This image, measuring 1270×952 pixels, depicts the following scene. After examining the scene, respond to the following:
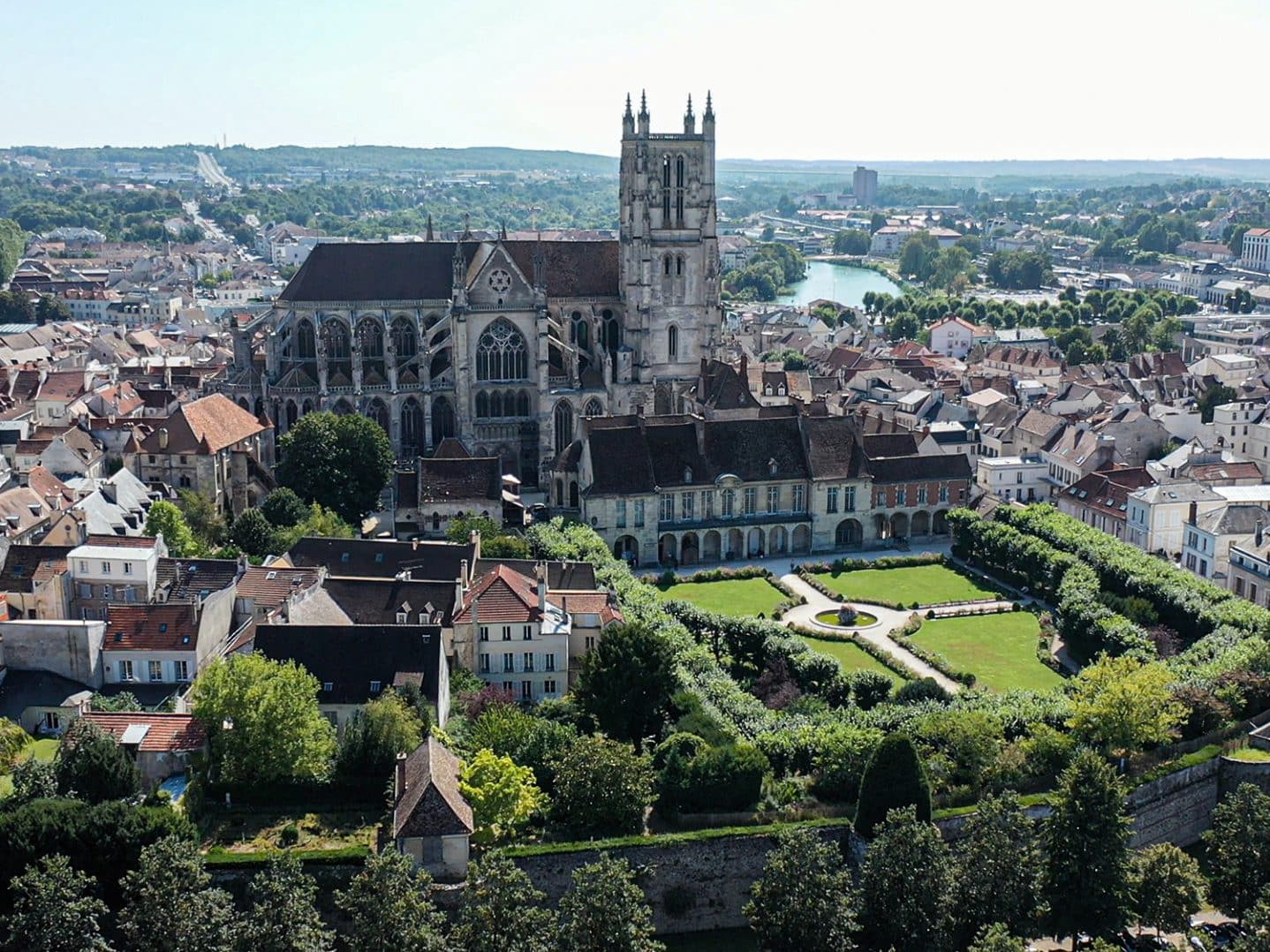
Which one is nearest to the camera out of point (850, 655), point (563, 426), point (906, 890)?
point (906, 890)

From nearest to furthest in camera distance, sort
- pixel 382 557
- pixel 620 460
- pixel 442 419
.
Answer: pixel 382 557, pixel 620 460, pixel 442 419

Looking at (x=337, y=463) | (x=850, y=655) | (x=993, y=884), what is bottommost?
(x=850, y=655)

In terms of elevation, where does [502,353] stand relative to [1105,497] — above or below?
above

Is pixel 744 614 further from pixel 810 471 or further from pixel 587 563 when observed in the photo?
pixel 810 471

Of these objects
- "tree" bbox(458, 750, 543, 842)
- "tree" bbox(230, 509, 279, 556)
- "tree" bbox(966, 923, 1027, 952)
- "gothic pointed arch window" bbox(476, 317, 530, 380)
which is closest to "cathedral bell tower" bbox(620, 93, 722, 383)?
"gothic pointed arch window" bbox(476, 317, 530, 380)

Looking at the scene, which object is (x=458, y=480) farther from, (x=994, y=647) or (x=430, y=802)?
(x=430, y=802)

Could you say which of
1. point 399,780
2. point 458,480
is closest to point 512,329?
point 458,480

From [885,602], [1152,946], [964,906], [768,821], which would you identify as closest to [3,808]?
[768,821]
